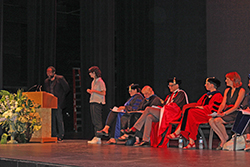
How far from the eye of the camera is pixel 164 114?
18.2 ft

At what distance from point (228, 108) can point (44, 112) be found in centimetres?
312

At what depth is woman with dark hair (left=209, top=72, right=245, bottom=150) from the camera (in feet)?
16.3

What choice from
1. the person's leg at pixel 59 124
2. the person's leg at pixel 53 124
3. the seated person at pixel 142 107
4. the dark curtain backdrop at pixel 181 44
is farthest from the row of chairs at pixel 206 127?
the dark curtain backdrop at pixel 181 44

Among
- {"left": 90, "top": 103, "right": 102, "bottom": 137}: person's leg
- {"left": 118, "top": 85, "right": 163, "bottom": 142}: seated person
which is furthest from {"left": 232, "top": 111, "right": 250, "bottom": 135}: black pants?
{"left": 90, "top": 103, "right": 102, "bottom": 137}: person's leg

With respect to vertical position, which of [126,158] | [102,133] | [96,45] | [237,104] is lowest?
[102,133]

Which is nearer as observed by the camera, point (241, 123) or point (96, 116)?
point (241, 123)

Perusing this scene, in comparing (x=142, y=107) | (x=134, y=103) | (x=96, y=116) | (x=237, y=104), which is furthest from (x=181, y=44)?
(x=237, y=104)

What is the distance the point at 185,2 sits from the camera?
29.4 feet

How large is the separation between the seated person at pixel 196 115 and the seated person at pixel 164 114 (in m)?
0.23

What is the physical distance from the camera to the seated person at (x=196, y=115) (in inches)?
201

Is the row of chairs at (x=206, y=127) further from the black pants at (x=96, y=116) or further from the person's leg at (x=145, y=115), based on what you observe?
the black pants at (x=96, y=116)

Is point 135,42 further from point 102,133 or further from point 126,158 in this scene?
point 126,158

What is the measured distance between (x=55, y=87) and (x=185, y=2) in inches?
153

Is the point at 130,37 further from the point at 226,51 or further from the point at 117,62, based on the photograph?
the point at 226,51
